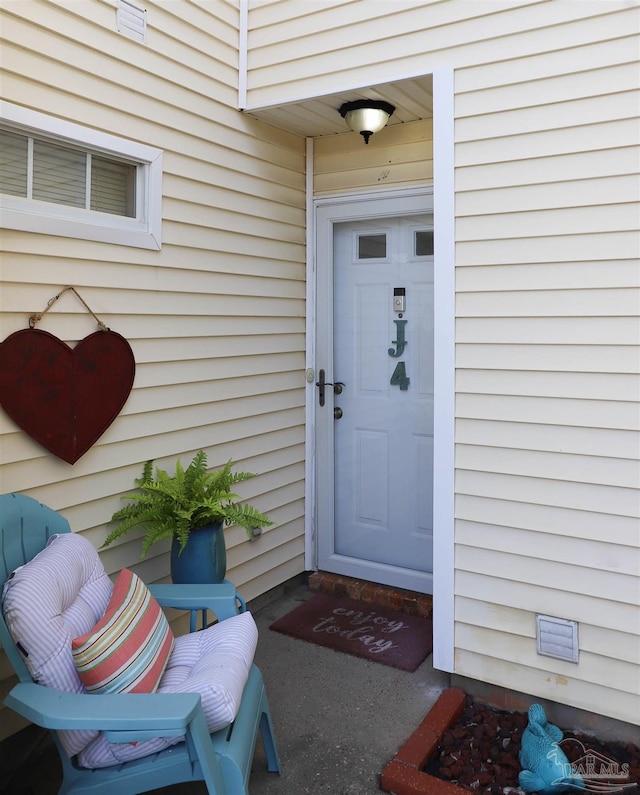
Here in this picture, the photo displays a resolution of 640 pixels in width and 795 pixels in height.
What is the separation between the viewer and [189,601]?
2143 millimetres

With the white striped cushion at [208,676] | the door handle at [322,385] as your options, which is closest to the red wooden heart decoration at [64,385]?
the white striped cushion at [208,676]

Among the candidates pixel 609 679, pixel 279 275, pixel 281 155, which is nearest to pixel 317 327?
pixel 279 275

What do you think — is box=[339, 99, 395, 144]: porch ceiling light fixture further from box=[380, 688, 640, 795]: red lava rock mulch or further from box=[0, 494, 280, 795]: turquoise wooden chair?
box=[380, 688, 640, 795]: red lava rock mulch

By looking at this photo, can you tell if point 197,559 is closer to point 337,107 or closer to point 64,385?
point 64,385

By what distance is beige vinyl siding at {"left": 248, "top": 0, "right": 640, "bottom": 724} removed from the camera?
2.27 meters

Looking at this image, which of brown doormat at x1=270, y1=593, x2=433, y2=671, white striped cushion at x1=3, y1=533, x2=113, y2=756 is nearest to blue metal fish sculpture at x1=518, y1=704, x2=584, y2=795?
brown doormat at x1=270, y1=593, x2=433, y2=671

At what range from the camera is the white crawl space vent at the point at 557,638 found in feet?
7.86

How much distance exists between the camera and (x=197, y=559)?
2562mm

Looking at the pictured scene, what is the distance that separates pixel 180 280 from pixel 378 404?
1.31 metres

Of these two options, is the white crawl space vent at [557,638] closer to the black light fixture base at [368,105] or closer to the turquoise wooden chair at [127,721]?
the turquoise wooden chair at [127,721]

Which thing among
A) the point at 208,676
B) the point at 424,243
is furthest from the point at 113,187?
the point at 208,676

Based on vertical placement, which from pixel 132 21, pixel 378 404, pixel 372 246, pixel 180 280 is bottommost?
pixel 378 404

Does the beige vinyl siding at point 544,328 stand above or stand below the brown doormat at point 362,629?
above

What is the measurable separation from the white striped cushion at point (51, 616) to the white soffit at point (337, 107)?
7.36 feet
